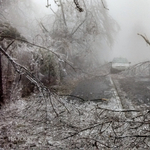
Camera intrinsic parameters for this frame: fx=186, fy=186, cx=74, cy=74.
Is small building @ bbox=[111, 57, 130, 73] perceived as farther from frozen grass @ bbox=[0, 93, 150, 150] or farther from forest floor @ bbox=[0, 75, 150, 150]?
frozen grass @ bbox=[0, 93, 150, 150]

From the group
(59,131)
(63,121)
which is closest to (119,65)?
(63,121)

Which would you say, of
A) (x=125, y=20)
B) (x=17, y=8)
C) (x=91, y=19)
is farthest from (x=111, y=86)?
(x=125, y=20)

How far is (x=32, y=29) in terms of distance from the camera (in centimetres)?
1366

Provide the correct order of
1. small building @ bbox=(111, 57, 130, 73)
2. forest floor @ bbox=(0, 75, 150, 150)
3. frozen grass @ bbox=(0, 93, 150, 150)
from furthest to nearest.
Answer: small building @ bbox=(111, 57, 130, 73) → frozen grass @ bbox=(0, 93, 150, 150) → forest floor @ bbox=(0, 75, 150, 150)

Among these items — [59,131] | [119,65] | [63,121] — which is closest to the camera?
[59,131]

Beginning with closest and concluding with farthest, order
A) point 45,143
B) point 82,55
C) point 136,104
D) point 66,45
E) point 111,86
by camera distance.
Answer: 1. point 45,143
2. point 136,104
3. point 111,86
4. point 66,45
5. point 82,55

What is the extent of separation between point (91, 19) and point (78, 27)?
4.02 ft

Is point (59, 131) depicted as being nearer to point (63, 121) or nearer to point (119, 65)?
point (63, 121)

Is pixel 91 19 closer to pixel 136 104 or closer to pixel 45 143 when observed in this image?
pixel 136 104

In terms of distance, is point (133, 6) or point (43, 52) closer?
point (43, 52)

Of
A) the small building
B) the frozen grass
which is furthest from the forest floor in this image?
the small building

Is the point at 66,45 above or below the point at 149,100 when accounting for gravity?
above

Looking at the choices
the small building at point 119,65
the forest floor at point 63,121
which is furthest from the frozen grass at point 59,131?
the small building at point 119,65

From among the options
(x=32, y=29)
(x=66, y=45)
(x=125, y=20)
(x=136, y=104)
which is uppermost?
(x=125, y=20)
